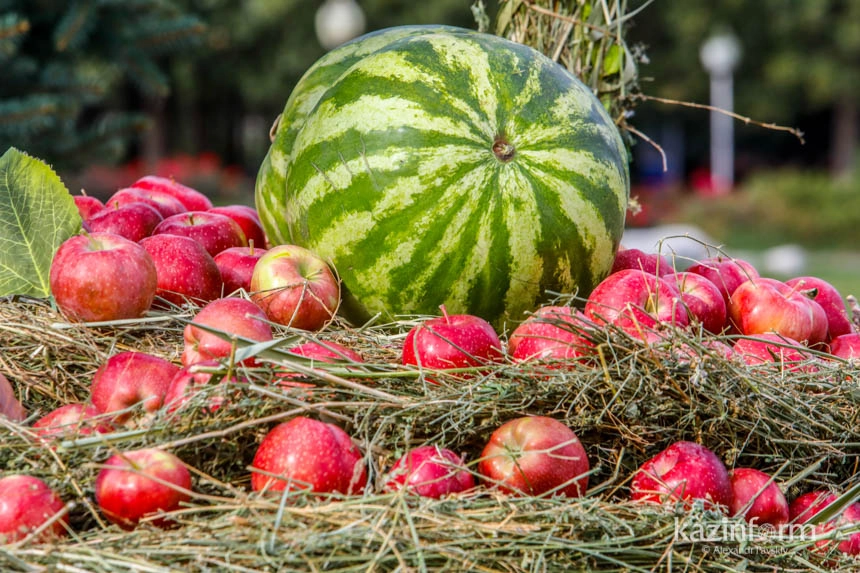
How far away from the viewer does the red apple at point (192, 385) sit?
5.31 ft

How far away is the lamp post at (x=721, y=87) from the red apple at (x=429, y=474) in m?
19.2

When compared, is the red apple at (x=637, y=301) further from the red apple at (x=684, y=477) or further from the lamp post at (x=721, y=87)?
the lamp post at (x=721, y=87)

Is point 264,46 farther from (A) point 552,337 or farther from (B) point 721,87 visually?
(A) point 552,337

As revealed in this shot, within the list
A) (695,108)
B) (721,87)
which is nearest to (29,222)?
(721,87)

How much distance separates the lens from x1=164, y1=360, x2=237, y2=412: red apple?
1.62 metres

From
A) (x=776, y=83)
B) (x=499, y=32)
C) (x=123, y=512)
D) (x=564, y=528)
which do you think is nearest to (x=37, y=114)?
(x=499, y=32)

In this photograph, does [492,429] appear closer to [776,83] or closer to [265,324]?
[265,324]

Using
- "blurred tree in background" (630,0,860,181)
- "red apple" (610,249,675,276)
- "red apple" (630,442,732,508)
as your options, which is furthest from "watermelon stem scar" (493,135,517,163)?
"blurred tree in background" (630,0,860,181)

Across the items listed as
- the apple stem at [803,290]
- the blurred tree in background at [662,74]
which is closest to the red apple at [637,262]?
the apple stem at [803,290]

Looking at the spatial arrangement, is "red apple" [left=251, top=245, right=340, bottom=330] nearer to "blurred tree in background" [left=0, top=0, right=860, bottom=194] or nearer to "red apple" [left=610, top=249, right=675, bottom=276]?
"red apple" [left=610, top=249, right=675, bottom=276]

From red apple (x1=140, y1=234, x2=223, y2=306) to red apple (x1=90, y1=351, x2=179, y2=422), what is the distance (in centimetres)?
45

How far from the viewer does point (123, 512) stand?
1.50 m

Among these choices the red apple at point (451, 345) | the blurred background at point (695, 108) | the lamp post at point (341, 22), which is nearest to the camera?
the red apple at point (451, 345)

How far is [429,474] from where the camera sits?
1601 mm
